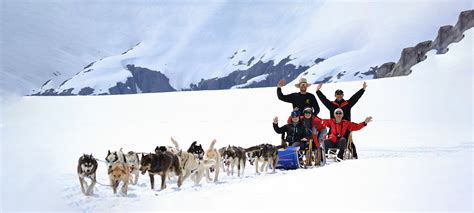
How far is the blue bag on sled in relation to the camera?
10.0 m

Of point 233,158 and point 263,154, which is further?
point 263,154

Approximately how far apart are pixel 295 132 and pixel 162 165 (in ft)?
11.3

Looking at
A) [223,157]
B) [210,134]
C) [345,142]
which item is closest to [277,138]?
[210,134]

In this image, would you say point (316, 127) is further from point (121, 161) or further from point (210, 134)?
point (210, 134)

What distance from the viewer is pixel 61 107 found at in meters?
26.7

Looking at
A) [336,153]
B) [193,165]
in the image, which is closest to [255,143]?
[336,153]

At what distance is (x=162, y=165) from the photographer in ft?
25.1

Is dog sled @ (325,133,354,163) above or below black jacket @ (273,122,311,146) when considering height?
below

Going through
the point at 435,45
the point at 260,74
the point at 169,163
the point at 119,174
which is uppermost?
the point at 260,74

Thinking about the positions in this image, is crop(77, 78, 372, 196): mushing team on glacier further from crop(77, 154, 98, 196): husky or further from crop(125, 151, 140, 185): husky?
crop(77, 154, 98, 196): husky

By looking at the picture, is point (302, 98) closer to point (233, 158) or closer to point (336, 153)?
point (336, 153)

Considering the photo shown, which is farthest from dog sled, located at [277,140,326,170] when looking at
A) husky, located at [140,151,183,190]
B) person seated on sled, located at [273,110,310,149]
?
husky, located at [140,151,183,190]

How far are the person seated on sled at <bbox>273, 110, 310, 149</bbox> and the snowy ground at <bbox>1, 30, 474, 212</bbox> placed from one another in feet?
3.00

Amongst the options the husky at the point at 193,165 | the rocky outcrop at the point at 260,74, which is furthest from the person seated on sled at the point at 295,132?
the rocky outcrop at the point at 260,74
